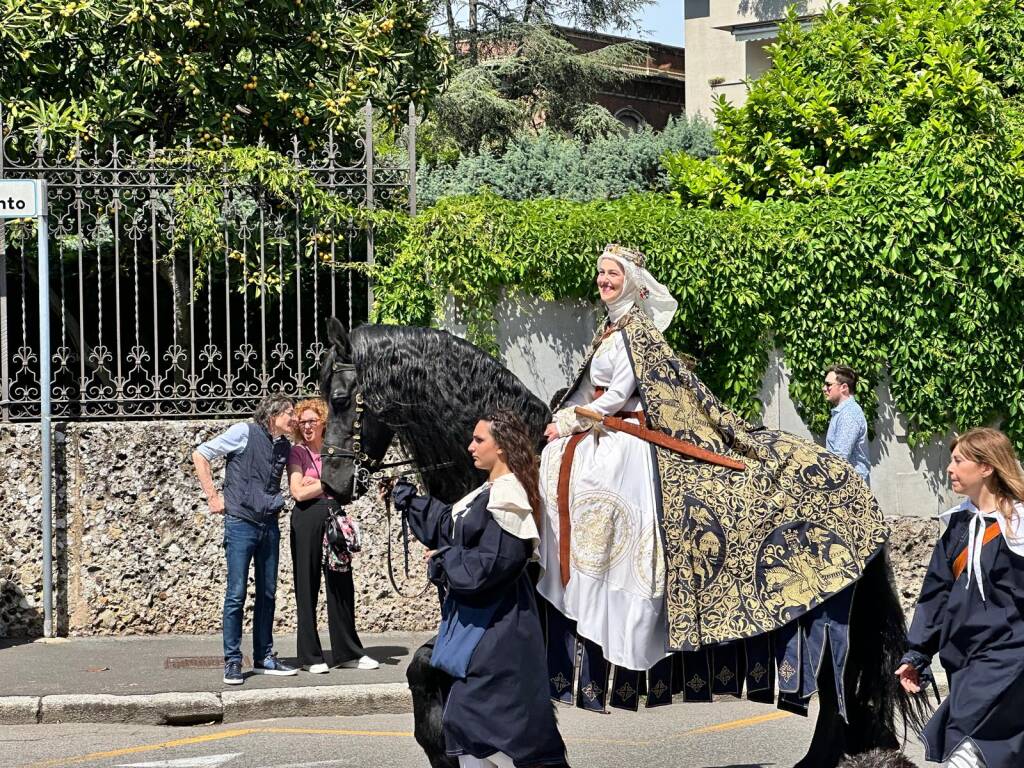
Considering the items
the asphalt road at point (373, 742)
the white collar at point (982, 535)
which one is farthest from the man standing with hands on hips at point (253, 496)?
the white collar at point (982, 535)

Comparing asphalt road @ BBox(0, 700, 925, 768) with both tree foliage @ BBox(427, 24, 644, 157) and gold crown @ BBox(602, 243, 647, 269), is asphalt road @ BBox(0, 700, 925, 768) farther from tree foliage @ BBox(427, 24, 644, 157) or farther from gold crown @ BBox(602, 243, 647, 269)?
tree foliage @ BBox(427, 24, 644, 157)

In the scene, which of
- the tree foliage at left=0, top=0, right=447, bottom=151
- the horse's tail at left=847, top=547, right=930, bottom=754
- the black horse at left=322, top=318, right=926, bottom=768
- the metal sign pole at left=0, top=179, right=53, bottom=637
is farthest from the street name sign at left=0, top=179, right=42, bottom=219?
the horse's tail at left=847, top=547, right=930, bottom=754

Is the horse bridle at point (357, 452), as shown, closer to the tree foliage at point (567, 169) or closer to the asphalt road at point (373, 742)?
the asphalt road at point (373, 742)

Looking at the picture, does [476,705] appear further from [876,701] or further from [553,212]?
[553,212]

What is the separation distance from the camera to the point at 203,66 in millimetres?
12766

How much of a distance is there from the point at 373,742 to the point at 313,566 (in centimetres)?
227

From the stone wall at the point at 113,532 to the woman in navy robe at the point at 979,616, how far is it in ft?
18.2

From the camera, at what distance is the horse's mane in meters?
5.95

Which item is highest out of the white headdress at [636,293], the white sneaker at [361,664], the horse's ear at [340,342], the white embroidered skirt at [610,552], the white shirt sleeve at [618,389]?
the white headdress at [636,293]

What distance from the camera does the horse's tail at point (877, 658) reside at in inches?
259

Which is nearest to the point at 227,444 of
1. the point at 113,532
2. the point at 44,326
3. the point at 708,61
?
the point at 113,532

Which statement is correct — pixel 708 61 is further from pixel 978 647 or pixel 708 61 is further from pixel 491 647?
pixel 491 647

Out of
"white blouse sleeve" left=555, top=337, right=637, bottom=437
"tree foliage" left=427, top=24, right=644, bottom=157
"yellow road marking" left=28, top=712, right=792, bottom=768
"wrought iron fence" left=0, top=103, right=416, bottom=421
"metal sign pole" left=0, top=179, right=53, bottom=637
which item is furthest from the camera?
"tree foliage" left=427, top=24, right=644, bottom=157

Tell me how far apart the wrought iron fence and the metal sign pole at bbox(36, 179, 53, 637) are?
184mm
